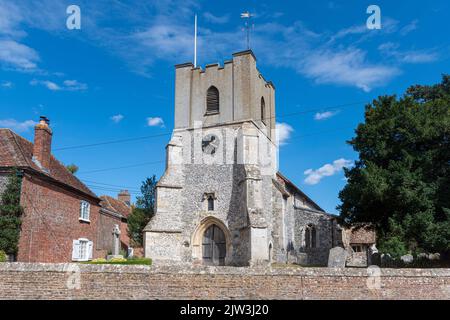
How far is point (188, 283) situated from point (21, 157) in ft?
49.5

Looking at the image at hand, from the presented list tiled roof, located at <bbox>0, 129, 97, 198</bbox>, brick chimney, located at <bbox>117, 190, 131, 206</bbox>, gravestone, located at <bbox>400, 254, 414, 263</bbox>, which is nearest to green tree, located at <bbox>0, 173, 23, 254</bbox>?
tiled roof, located at <bbox>0, 129, 97, 198</bbox>

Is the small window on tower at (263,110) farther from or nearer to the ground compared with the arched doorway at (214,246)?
farther from the ground

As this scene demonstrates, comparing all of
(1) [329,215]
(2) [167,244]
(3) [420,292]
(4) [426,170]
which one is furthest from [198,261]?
(3) [420,292]

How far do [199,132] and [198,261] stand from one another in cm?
827

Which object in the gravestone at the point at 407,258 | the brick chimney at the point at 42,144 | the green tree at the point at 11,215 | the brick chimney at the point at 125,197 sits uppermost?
the brick chimney at the point at 42,144

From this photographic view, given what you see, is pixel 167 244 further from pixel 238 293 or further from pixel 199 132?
pixel 238 293

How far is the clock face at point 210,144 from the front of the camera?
27.5m

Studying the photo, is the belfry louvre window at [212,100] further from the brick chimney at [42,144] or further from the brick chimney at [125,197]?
the brick chimney at [125,197]

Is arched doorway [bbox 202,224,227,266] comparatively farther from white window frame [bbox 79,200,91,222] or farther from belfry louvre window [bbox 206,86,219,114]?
white window frame [bbox 79,200,91,222]

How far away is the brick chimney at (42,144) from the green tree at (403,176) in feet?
57.6

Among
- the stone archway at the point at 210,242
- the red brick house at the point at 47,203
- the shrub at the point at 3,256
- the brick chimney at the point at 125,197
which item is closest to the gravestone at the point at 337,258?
the stone archway at the point at 210,242

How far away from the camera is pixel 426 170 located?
22297mm

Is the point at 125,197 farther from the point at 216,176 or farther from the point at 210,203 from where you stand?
the point at 216,176

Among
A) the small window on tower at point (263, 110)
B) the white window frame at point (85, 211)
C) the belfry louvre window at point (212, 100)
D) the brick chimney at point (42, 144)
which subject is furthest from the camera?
the small window on tower at point (263, 110)
